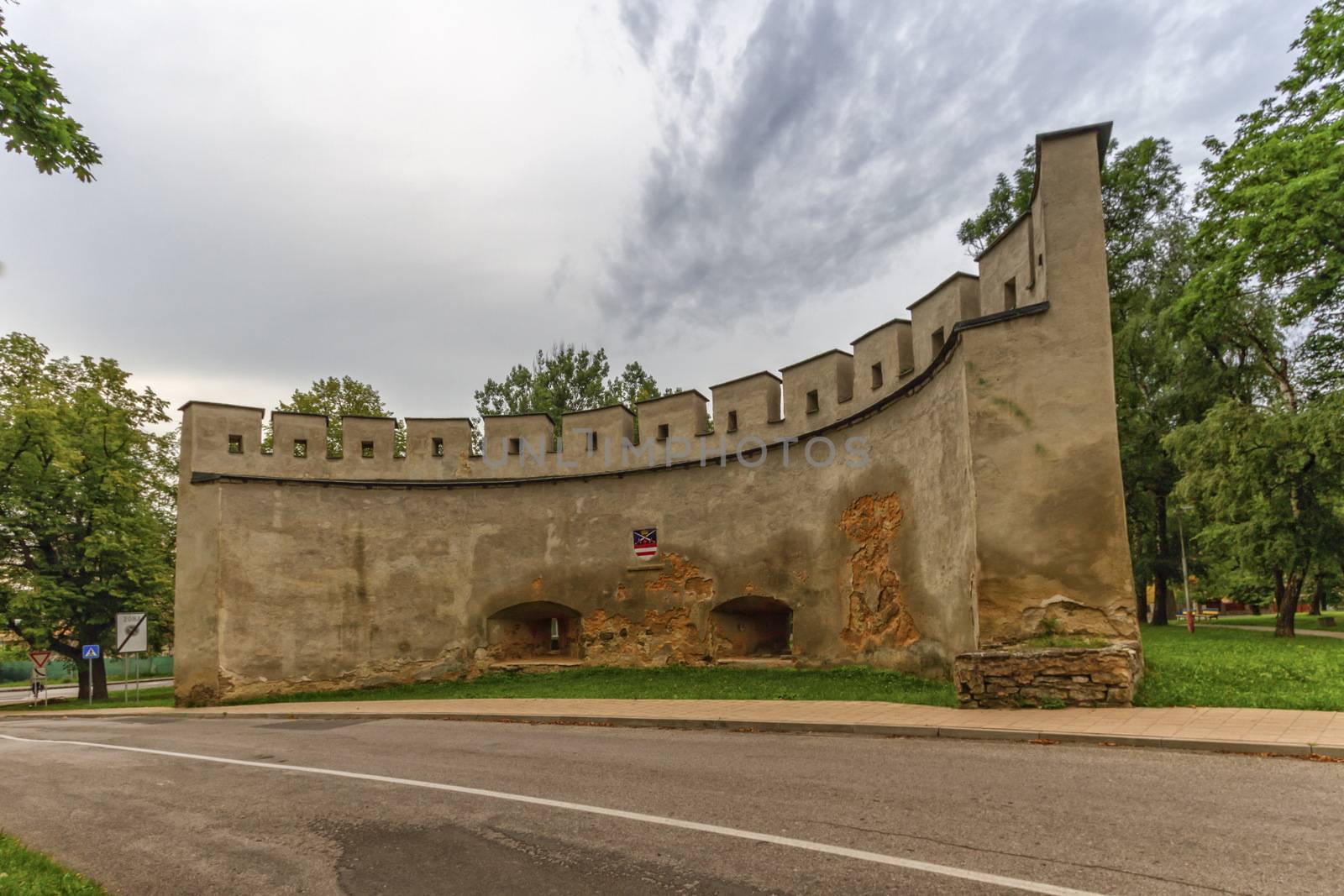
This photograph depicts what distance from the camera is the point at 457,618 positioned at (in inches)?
659

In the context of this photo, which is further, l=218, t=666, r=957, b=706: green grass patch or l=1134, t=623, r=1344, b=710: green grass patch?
l=218, t=666, r=957, b=706: green grass patch

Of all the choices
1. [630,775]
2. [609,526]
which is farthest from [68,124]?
[609,526]

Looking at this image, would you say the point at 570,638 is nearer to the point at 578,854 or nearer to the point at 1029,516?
the point at 1029,516

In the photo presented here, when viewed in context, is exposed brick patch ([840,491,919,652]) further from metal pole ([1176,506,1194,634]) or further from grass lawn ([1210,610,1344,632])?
grass lawn ([1210,610,1344,632])

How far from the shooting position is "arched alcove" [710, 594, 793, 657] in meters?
14.8

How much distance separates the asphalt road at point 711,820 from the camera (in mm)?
Result: 3764

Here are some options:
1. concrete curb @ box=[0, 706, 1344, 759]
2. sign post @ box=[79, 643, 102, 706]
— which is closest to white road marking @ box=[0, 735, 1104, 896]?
concrete curb @ box=[0, 706, 1344, 759]

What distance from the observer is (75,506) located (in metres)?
23.5

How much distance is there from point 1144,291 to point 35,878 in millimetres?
27595

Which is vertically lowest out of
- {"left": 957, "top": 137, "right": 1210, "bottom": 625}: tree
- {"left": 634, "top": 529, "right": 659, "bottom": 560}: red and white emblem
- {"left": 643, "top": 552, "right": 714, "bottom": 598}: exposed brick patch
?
{"left": 643, "top": 552, "right": 714, "bottom": 598}: exposed brick patch

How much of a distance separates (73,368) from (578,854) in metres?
29.5

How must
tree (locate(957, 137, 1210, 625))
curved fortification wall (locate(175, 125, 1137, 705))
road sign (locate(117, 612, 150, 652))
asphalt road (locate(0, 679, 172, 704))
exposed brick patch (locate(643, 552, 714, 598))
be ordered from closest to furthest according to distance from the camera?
curved fortification wall (locate(175, 125, 1137, 705)) < exposed brick patch (locate(643, 552, 714, 598)) < road sign (locate(117, 612, 150, 652)) < tree (locate(957, 137, 1210, 625)) < asphalt road (locate(0, 679, 172, 704))

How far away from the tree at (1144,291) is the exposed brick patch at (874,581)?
1350cm

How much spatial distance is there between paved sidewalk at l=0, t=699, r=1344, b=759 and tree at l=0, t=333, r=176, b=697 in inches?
630
